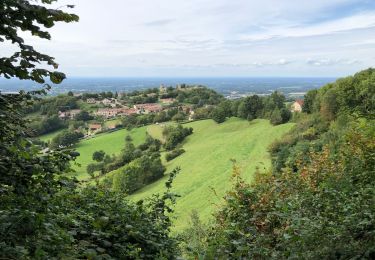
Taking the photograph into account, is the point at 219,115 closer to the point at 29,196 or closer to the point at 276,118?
the point at 276,118

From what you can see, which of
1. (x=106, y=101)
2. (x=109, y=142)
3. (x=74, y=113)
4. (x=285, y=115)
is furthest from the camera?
(x=106, y=101)

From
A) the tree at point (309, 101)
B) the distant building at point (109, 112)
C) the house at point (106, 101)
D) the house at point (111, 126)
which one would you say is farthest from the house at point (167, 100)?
the tree at point (309, 101)

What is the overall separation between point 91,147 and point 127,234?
69.4 metres

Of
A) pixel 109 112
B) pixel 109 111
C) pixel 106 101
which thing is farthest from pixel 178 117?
pixel 106 101

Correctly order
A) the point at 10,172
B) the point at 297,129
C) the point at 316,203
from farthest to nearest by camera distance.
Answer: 1. the point at 297,129
2. the point at 316,203
3. the point at 10,172

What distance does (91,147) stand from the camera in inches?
2847

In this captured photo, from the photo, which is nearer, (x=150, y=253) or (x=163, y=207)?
(x=150, y=253)

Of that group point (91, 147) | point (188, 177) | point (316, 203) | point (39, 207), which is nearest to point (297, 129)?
point (188, 177)

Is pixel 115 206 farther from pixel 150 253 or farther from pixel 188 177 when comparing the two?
pixel 188 177

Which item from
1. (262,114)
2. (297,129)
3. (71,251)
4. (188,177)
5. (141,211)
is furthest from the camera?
(262,114)

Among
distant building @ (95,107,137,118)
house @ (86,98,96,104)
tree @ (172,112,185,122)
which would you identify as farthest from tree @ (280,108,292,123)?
Result: house @ (86,98,96,104)

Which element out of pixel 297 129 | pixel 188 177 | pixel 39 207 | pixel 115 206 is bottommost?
pixel 188 177

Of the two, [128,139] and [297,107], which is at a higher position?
[297,107]

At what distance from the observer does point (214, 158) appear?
5762 centimetres
